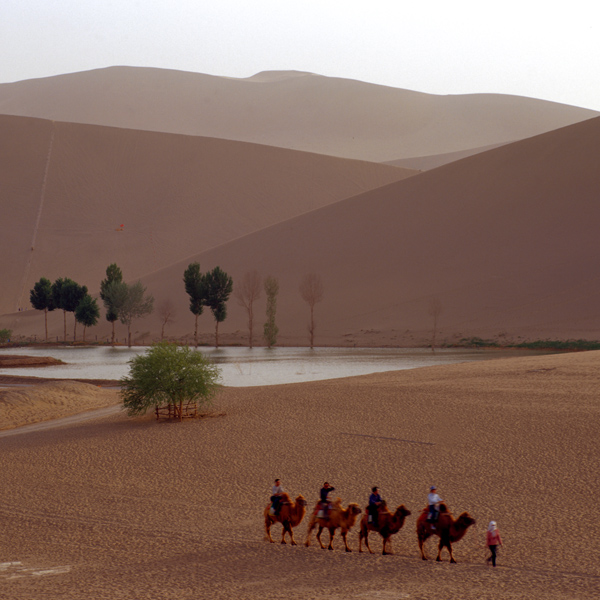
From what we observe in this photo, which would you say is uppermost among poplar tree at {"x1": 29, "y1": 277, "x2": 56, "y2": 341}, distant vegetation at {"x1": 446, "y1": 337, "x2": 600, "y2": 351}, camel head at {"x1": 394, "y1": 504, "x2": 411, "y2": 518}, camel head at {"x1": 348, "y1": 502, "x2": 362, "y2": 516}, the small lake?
poplar tree at {"x1": 29, "y1": 277, "x2": 56, "y2": 341}

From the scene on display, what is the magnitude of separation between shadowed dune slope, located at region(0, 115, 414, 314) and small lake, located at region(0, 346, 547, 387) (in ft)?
148

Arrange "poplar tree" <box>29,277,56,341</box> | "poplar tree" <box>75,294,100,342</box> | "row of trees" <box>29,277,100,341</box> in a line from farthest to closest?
"poplar tree" <box>29,277,56,341</box>, "row of trees" <box>29,277,100,341</box>, "poplar tree" <box>75,294,100,342</box>

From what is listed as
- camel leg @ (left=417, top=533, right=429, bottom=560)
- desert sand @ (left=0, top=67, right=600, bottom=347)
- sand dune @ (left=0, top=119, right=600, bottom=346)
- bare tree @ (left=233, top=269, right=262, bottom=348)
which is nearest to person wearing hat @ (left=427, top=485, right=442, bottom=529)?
camel leg @ (left=417, top=533, right=429, bottom=560)

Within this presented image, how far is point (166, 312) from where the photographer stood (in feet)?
256

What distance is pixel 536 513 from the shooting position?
1230 cm

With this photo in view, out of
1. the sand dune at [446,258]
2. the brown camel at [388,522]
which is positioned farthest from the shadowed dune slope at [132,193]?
the brown camel at [388,522]

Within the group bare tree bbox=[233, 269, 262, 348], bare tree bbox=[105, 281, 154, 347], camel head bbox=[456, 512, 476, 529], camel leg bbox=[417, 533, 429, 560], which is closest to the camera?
camel head bbox=[456, 512, 476, 529]

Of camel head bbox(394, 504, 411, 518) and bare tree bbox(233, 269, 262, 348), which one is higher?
bare tree bbox(233, 269, 262, 348)

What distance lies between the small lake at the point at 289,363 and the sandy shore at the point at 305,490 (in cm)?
1197

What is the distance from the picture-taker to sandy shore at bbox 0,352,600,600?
948 cm

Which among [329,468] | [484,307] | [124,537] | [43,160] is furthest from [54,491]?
[43,160]

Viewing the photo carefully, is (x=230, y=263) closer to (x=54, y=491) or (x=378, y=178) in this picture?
(x=378, y=178)

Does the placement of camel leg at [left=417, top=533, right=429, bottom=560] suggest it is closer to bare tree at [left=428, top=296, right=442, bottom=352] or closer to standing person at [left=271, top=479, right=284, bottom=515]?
standing person at [left=271, top=479, right=284, bottom=515]

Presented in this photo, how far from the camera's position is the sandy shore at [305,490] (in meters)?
9.48
